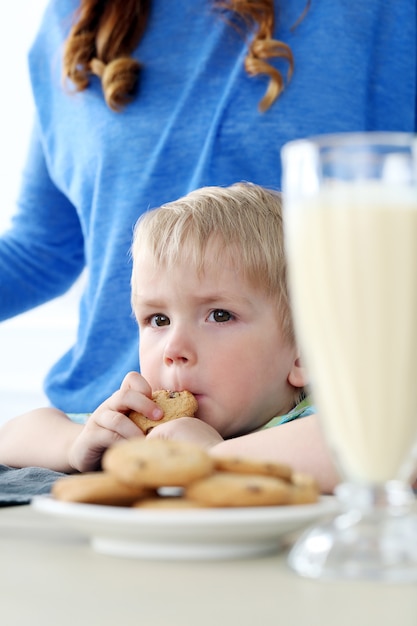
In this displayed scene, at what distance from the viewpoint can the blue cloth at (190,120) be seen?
1.77 metres

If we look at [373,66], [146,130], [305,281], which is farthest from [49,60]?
[305,281]

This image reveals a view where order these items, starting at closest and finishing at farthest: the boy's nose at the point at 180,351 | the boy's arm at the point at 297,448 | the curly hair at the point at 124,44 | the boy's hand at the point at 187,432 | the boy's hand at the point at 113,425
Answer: the boy's arm at the point at 297,448
the boy's hand at the point at 187,432
the boy's hand at the point at 113,425
the boy's nose at the point at 180,351
the curly hair at the point at 124,44

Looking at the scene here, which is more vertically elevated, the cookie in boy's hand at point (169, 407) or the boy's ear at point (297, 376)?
the boy's ear at point (297, 376)

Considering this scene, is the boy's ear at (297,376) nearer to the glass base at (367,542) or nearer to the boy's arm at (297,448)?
the boy's arm at (297,448)

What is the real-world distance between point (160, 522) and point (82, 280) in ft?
8.13

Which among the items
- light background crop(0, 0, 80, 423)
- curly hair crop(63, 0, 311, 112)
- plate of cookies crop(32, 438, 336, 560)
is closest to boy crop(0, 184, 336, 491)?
curly hair crop(63, 0, 311, 112)

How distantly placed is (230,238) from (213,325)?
5.7 inches

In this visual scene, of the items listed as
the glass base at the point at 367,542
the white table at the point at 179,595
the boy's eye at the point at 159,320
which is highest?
the boy's eye at the point at 159,320

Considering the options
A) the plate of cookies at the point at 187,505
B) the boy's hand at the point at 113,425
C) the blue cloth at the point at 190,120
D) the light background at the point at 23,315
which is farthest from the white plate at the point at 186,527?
the light background at the point at 23,315

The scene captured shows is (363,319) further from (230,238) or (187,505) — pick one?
(230,238)

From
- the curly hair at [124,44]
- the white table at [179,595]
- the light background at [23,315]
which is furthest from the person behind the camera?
the light background at [23,315]

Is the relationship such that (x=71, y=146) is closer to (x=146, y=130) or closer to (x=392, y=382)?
(x=146, y=130)

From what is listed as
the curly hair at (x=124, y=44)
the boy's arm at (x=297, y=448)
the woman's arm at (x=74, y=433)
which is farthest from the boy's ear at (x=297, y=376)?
the curly hair at (x=124, y=44)

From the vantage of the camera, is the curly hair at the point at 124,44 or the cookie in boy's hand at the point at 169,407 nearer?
the cookie in boy's hand at the point at 169,407
